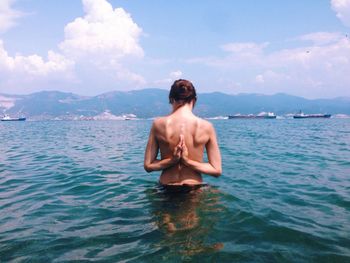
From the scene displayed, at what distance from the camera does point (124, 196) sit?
8812 millimetres

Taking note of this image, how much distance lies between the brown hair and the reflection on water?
2285 mm

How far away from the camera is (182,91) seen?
669cm

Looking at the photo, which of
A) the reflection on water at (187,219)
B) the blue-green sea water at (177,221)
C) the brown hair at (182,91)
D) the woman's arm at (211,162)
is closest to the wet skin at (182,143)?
the woman's arm at (211,162)

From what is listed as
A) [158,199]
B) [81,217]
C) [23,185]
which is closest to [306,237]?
[158,199]

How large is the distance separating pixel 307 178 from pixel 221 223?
6.76 metres

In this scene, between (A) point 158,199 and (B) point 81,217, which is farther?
(A) point 158,199

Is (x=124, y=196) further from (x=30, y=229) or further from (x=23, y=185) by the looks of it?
(x=23, y=185)

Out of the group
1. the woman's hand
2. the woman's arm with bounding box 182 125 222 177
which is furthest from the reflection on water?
the woman's hand

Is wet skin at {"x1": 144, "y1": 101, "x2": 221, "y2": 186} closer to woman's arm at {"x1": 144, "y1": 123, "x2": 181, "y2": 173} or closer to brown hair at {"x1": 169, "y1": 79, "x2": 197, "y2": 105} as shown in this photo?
woman's arm at {"x1": 144, "y1": 123, "x2": 181, "y2": 173}

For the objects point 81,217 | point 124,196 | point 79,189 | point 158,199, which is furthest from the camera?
point 79,189

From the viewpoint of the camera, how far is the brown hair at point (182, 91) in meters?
6.70

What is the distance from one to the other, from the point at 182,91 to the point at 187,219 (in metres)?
2.72

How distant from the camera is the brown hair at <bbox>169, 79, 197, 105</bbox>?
670cm

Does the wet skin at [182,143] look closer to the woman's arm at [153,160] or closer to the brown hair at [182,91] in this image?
the woman's arm at [153,160]
